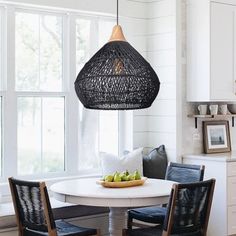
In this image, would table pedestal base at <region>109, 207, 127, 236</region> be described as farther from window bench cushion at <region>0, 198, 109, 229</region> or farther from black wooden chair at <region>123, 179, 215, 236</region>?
window bench cushion at <region>0, 198, 109, 229</region>

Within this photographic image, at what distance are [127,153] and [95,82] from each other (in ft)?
5.95

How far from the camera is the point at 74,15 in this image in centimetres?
536

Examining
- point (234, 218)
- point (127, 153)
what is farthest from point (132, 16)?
point (234, 218)

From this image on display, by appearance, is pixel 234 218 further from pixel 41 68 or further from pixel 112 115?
pixel 41 68

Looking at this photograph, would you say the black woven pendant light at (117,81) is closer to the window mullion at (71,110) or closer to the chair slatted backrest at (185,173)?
the chair slatted backrest at (185,173)

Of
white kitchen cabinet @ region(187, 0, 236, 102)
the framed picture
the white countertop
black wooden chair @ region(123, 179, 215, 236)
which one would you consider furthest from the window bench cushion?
white kitchen cabinet @ region(187, 0, 236, 102)

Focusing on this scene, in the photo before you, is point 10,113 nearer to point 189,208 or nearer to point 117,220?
point 117,220

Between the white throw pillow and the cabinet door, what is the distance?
101 centimetres

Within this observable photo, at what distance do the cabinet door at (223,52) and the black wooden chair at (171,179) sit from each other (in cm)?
99

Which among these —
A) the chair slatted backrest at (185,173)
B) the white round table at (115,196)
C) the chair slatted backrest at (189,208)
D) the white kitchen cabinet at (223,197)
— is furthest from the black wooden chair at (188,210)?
the white kitchen cabinet at (223,197)

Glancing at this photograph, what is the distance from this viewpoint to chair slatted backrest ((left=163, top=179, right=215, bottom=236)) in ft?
12.3

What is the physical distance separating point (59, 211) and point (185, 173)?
1.20m

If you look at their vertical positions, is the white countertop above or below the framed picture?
below

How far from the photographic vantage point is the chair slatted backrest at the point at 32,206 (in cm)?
380
